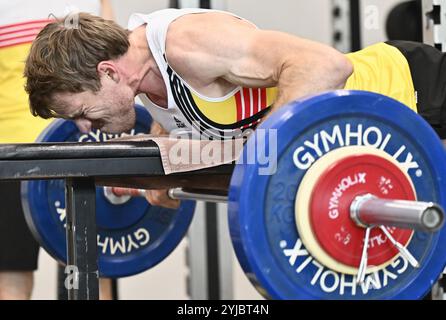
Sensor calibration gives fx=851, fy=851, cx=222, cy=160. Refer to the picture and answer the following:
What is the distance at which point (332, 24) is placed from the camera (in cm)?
276

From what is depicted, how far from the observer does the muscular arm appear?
1398mm

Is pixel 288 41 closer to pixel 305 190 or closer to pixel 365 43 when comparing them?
pixel 305 190

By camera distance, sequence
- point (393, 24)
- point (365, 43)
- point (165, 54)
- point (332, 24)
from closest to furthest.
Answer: point (165, 54)
point (393, 24)
point (332, 24)
point (365, 43)

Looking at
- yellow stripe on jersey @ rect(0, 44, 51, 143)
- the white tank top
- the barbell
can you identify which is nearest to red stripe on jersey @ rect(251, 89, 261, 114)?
the white tank top

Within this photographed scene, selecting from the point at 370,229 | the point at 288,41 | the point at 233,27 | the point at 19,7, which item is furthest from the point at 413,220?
the point at 19,7

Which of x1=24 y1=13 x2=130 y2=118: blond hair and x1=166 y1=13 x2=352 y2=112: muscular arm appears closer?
x1=166 y1=13 x2=352 y2=112: muscular arm

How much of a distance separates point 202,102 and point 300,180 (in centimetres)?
54

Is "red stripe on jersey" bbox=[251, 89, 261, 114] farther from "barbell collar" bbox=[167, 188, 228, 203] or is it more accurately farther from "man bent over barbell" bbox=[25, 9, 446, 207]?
"barbell collar" bbox=[167, 188, 228, 203]

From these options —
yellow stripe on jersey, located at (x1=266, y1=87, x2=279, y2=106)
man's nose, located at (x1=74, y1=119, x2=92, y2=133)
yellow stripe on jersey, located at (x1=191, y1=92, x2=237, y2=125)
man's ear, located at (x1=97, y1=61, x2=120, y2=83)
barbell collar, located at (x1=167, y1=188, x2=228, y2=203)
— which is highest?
man's ear, located at (x1=97, y1=61, x2=120, y2=83)

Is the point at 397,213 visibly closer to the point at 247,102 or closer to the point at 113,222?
the point at 247,102

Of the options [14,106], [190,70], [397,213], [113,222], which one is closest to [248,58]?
[190,70]

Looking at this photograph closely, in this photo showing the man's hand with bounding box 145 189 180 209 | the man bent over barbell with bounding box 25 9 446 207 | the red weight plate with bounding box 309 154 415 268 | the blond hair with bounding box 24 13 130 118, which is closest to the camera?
the red weight plate with bounding box 309 154 415 268

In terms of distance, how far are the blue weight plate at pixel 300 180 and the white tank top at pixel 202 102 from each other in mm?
513

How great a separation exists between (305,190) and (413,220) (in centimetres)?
15
